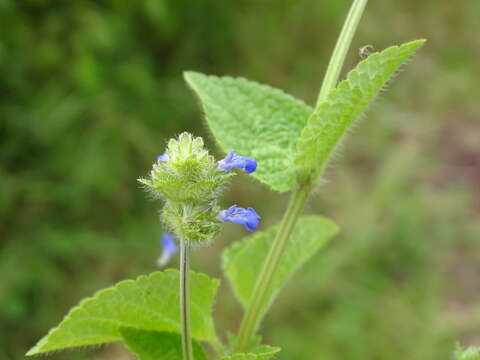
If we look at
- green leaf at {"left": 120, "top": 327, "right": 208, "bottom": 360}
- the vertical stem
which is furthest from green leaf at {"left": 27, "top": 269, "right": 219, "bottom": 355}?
the vertical stem

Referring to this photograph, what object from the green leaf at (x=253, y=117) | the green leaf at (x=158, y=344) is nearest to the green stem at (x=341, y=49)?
the green leaf at (x=253, y=117)

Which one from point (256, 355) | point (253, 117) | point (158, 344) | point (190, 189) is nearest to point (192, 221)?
point (190, 189)

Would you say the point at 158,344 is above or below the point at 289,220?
below

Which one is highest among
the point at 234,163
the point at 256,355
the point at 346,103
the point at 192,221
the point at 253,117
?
the point at 253,117

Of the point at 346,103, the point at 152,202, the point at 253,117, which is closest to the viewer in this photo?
the point at 346,103

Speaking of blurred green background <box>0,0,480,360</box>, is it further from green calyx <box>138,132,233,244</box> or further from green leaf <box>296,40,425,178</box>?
green calyx <box>138,132,233,244</box>

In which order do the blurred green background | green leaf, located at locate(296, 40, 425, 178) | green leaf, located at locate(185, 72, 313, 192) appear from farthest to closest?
1. the blurred green background
2. green leaf, located at locate(185, 72, 313, 192)
3. green leaf, located at locate(296, 40, 425, 178)

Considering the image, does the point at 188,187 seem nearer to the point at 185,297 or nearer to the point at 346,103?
the point at 185,297
